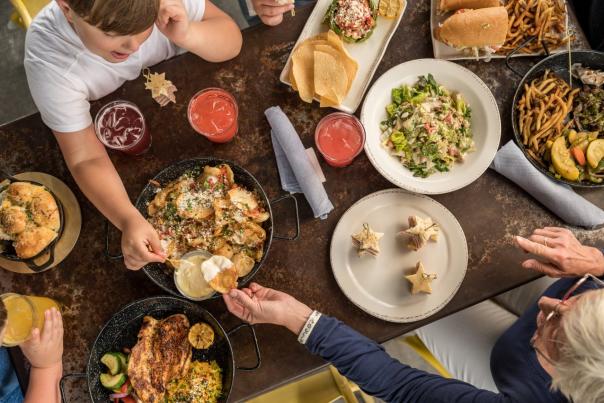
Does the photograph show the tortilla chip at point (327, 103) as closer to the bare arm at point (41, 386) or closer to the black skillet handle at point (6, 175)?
the black skillet handle at point (6, 175)

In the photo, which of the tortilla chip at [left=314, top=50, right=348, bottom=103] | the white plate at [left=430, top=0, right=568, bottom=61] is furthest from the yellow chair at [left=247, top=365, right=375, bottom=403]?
the white plate at [left=430, top=0, right=568, bottom=61]

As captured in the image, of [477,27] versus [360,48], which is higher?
[477,27]

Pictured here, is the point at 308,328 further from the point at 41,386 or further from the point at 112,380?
the point at 41,386

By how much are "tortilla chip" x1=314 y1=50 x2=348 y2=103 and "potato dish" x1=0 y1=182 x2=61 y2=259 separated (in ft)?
3.78

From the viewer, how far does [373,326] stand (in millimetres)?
1948

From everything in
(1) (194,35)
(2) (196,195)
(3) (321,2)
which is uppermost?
(3) (321,2)

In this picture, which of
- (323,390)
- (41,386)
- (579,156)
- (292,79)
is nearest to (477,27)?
(579,156)

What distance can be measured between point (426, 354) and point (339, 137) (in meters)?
1.20

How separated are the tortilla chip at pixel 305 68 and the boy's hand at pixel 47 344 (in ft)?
4.43

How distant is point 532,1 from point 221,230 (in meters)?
1.64

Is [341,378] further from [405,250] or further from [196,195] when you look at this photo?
[196,195]

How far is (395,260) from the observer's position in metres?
2.00

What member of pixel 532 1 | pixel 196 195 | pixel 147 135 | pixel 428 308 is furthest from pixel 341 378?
pixel 532 1

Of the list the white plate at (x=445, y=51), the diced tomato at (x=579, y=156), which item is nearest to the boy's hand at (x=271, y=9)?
the white plate at (x=445, y=51)
